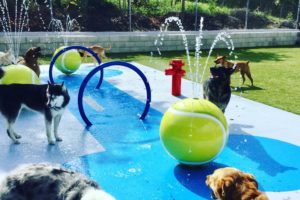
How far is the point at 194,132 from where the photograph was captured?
554cm

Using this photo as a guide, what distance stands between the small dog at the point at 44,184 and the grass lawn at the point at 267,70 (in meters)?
6.69

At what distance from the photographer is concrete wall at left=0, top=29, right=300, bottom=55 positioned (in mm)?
16156

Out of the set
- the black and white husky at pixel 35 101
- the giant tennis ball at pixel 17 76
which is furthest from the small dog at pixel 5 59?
the black and white husky at pixel 35 101

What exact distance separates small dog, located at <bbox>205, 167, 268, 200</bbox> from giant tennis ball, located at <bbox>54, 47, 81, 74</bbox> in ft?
28.0

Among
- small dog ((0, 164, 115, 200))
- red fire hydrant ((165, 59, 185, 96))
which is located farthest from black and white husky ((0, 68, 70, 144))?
red fire hydrant ((165, 59, 185, 96))

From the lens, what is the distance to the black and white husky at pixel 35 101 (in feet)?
20.9

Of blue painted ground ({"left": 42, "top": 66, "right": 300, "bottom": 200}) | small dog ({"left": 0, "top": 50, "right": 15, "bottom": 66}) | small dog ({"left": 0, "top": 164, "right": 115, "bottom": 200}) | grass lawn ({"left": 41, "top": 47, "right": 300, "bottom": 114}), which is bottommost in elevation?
blue painted ground ({"left": 42, "top": 66, "right": 300, "bottom": 200})

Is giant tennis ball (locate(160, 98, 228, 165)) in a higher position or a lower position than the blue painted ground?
higher

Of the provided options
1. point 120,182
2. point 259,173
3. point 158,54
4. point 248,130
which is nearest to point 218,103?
point 248,130

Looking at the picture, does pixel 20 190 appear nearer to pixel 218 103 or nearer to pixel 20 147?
pixel 20 147

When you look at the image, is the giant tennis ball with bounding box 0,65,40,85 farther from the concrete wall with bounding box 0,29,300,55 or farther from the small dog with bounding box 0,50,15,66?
the concrete wall with bounding box 0,29,300,55

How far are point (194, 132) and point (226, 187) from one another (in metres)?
1.94

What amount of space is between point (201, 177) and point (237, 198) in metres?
2.03

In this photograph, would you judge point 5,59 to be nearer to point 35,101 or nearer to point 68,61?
point 68,61
